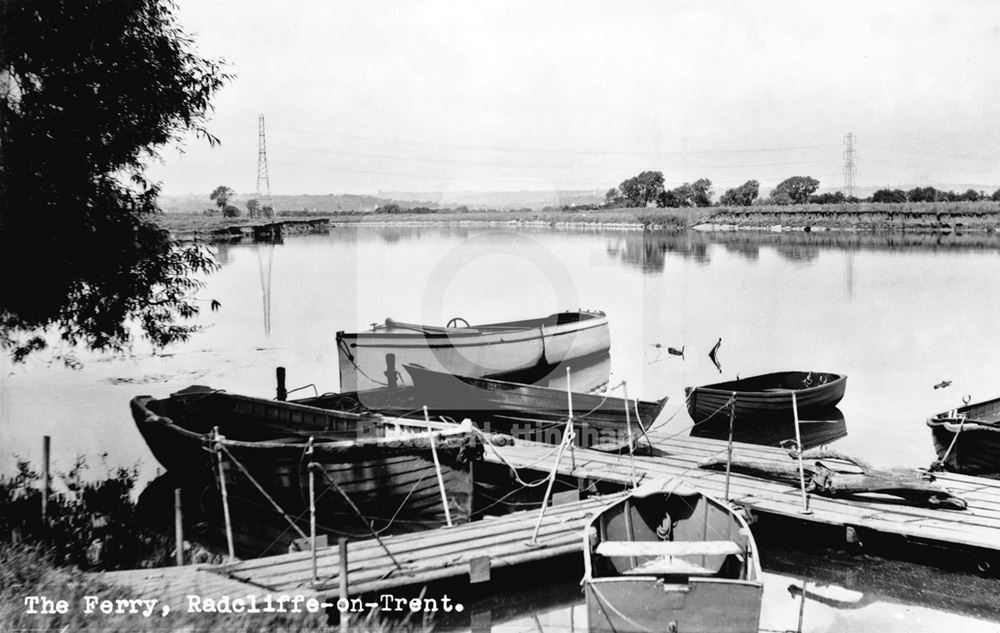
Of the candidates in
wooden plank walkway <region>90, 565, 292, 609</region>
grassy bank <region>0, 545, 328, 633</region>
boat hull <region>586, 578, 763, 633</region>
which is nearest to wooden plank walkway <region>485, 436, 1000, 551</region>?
boat hull <region>586, 578, 763, 633</region>

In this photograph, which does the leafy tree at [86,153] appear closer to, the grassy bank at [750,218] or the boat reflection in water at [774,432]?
the boat reflection in water at [774,432]

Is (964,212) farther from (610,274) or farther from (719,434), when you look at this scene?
(719,434)

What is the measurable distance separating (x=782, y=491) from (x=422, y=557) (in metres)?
5.59

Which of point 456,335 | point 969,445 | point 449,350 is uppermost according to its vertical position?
point 456,335

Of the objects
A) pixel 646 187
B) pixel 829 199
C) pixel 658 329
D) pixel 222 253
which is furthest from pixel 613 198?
pixel 658 329

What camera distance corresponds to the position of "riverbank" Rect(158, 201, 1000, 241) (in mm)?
81875

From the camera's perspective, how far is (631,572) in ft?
25.3

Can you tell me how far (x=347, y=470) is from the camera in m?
11.1

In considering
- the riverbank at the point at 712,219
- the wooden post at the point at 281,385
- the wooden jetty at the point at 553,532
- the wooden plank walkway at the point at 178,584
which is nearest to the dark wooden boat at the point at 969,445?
the wooden jetty at the point at 553,532

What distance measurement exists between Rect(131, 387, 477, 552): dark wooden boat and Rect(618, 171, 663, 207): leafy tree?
4802 inches

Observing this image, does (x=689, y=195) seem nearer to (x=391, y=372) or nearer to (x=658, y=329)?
(x=658, y=329)

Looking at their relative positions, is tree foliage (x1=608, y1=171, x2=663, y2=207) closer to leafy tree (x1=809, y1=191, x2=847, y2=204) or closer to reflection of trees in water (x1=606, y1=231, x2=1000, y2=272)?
leafy tree (x1=809, y1=191, x2=847, y2=204)

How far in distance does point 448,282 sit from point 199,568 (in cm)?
4124

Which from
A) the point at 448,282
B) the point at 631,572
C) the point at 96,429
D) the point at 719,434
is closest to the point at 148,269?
the point at 96,429
